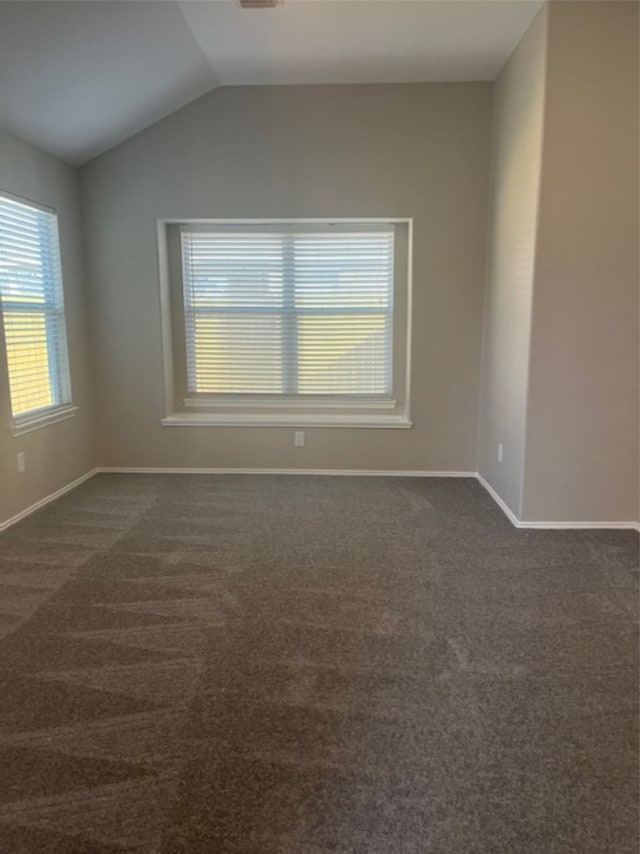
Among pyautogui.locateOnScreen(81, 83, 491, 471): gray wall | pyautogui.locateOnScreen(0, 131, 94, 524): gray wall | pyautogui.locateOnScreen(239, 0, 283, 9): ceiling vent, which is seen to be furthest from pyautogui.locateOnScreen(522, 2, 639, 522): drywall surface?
pyautogui.locateOnScreen(0, 131, 94, 524): gray wall

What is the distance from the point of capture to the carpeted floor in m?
1.48

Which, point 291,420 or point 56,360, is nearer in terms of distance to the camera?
point 56,360

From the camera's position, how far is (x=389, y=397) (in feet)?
15.4

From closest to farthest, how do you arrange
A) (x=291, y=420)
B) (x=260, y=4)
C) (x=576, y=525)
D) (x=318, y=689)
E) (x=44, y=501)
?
(x=318, y=689) < (x=260, y=4) < (x=576, y=525) < (x=44, y=501) < (x=291, y=420)

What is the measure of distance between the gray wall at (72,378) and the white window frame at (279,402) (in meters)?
0.63

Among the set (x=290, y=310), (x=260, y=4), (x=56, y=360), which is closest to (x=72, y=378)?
(x=56, y=360)

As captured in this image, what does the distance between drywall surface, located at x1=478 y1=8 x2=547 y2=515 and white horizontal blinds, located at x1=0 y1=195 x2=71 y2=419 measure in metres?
3.17

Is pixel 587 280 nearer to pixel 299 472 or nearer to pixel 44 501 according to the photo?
pixel 299 472

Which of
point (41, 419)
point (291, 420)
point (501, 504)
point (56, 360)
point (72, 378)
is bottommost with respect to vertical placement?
point (501, 504)

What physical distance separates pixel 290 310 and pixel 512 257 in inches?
70.4

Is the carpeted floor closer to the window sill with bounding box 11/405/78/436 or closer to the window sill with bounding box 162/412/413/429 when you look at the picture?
the window sill with bounding box 11/405/78/436

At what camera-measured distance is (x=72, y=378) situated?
4.29m

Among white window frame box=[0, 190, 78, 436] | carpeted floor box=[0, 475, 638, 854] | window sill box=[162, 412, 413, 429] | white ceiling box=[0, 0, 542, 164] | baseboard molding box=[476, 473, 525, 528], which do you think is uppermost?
white ceiling box=[0, 0, 542, 164]

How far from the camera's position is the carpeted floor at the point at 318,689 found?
58.2 inches
